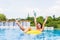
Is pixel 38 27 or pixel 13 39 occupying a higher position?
pixel 38 27

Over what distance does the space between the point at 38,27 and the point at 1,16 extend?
64.2ft

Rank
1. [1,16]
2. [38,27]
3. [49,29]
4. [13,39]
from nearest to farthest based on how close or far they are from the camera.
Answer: [38,27]
[13,39]
[49,29]
[1,16]

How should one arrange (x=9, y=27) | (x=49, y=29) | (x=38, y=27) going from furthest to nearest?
(x=9, y=27)
(x=49, y=29)
(x=38, y=27)

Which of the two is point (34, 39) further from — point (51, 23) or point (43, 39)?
point (51, 23)

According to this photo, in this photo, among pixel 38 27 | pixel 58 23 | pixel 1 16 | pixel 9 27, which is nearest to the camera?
pixel 38 27

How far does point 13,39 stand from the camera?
10.8m

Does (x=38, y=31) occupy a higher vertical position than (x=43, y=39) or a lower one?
higher

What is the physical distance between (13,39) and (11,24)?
8749 mm

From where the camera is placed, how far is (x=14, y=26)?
62.5 ft

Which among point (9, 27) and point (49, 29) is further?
point (9, 27)

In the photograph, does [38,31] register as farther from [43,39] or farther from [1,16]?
[1,16]

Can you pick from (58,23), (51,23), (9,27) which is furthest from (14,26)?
(58,23)

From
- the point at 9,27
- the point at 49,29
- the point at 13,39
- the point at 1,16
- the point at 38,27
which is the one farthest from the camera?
the point at 1,16

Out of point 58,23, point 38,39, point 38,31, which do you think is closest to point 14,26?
point 58,23
